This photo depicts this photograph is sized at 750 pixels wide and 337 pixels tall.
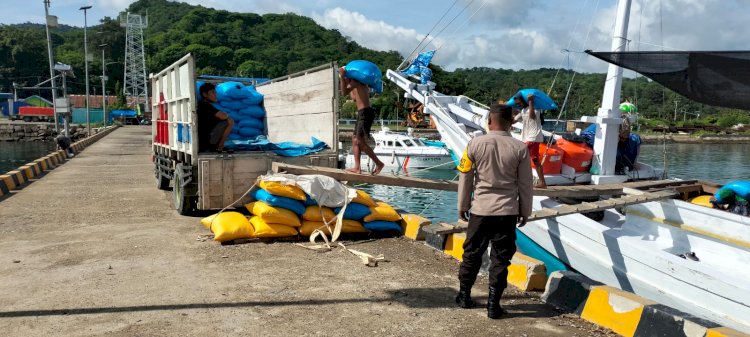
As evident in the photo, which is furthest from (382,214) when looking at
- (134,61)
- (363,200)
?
(134,61)

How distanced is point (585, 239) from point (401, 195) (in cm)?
1719

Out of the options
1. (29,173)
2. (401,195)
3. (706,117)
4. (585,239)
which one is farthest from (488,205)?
(706,117)

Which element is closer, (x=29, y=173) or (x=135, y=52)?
(x=29, y=173)

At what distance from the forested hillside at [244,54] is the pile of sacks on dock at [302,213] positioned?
60247mm

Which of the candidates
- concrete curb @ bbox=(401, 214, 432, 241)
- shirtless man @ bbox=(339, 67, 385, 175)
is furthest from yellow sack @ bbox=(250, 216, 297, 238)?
concrete curb @ bbox=(401, 214, 432, 241)

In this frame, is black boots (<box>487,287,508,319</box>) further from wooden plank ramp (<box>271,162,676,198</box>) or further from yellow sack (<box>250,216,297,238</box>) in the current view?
yellow sack (<box>250,216,297,238</box>)

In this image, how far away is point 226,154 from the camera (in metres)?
7.82

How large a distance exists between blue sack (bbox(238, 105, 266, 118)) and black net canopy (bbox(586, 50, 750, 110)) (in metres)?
5.91

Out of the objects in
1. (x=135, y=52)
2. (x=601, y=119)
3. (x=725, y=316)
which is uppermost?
(x=135, y=52)

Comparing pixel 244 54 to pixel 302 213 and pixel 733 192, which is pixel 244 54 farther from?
pixel 733 192

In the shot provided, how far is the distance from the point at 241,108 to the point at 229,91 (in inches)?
15.3

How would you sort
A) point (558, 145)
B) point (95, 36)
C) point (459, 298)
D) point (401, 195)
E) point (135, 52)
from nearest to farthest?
1. point (459, 298)
2. point (558, 145)
3. point (401, 195)
4. point (135, 52)
5. point (95, 36)

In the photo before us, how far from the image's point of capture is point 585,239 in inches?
293

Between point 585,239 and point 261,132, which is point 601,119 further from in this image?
point 261,132
